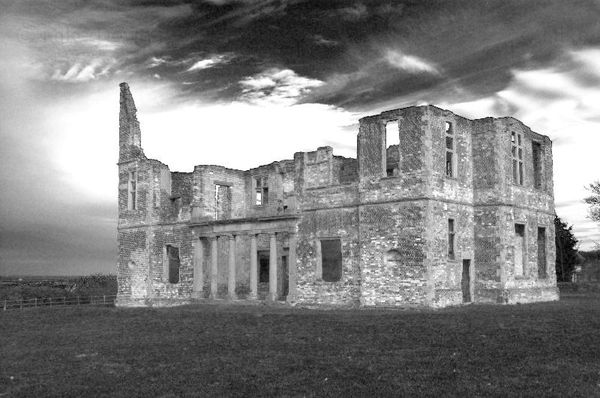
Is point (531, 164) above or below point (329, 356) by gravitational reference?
above

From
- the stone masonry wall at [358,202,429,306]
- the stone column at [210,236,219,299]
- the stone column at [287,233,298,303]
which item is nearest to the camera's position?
the stone masonry wall at [358,202,429,306]

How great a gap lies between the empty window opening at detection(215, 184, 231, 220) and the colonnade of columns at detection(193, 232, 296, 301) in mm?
2311

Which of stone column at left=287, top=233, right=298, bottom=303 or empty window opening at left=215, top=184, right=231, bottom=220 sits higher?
empty window opening at left=215, top=184, right=231, bottom=220

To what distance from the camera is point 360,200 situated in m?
27.6

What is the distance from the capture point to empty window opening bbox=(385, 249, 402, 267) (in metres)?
26.2

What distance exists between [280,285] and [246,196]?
21.0ft

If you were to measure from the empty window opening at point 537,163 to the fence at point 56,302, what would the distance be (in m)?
26.2

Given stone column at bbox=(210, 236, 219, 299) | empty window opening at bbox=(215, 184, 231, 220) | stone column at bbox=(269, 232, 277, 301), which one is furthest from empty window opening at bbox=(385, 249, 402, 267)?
empty window opening at bbox=(215, 184, 231, 220)

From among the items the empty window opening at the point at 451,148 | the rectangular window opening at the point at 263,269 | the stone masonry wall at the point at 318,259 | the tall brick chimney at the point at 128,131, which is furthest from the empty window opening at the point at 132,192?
the empty window opening at the point at 451,148

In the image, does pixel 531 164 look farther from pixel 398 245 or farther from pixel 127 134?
pixel 127 134

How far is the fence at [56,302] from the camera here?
40953 millimetres

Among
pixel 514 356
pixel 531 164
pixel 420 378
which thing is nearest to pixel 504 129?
pixel 531 164

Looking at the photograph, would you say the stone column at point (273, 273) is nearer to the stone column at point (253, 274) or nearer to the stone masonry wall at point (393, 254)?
the stone column at point (253, 274)

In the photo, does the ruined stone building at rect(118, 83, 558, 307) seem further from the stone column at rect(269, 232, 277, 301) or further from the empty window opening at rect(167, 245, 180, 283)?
the empty window opening at rect(167, 245, 180, 283)
